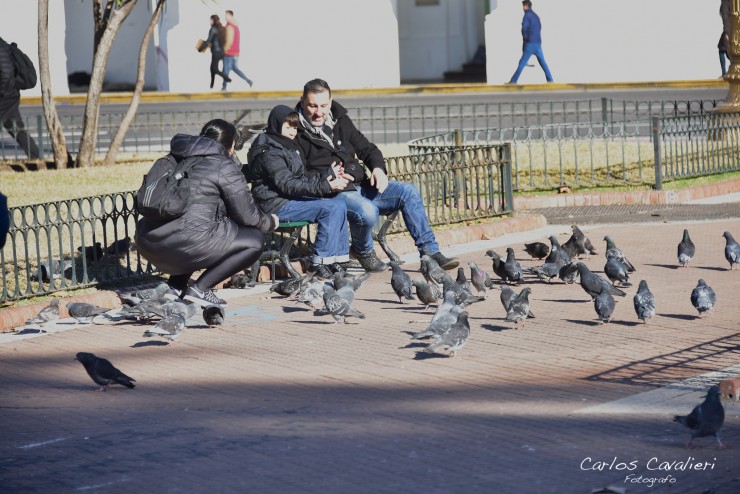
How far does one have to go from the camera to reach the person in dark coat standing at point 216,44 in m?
35.9

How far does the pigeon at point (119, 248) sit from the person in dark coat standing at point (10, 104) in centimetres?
867

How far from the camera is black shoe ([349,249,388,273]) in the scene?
460 inches

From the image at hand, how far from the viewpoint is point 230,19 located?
3600cm

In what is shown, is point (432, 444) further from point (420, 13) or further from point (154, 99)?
point (420, 13)

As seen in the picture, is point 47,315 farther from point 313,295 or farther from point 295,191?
point 295,191

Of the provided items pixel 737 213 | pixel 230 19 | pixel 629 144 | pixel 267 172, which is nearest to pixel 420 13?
pixel 230 19

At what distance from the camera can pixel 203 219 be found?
9.88m

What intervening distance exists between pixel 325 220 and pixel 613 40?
89.1ft

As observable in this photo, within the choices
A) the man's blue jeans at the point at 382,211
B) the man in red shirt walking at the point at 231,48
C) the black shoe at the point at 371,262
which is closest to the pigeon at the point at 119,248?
the man's blue jeans at the point at 382,211

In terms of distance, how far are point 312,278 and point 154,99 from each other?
25787 mm

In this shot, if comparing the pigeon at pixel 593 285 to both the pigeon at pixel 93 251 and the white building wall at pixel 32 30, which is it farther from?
the white building wall at pixel 32 30

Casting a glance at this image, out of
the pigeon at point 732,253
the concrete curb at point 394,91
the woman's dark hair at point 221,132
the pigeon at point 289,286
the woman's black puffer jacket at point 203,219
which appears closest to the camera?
the woman's black puffer jacket at point 203,219

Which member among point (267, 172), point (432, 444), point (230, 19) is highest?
point (230, 19)

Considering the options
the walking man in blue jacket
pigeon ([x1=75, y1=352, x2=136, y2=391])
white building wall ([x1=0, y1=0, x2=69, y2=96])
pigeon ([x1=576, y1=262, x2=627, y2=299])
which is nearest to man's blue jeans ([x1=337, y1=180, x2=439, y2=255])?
pigeon ([x1=576, y1=262, x2=627, y2=299])
